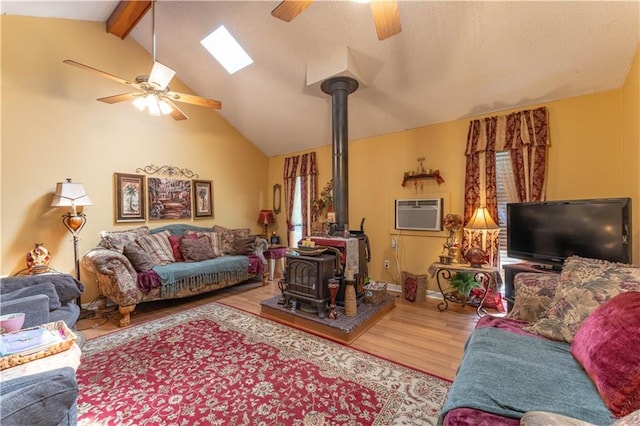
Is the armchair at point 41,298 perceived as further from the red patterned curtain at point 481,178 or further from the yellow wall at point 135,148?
the red patterned curtain at point 481,178

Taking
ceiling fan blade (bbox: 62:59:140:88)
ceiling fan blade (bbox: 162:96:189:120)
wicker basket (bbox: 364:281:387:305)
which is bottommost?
wicker basket (bbox: 364:281:387:305)

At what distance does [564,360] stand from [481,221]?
1934 millimetres

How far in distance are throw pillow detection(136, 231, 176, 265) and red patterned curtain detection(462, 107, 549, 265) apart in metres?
3.98

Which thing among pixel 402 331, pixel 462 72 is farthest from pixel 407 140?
pixel 402 331

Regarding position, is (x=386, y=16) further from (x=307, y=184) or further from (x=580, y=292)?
(x=307, y=184)

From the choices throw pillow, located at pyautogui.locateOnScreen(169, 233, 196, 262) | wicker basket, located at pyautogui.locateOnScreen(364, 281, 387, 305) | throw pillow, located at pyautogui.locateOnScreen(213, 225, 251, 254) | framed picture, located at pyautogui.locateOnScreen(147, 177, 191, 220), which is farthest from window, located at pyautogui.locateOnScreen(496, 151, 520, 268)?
framed picture, located at pyautogui.locateOnScreen(147, 177, 191, 220)

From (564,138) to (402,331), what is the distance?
2.73 metres

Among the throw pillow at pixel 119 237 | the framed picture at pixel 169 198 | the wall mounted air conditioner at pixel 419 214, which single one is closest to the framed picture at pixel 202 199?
the framed picture at pixel 169 198

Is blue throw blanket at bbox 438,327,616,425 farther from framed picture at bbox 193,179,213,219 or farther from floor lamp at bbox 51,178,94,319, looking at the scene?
framed picture at bbox 193,179,213,219

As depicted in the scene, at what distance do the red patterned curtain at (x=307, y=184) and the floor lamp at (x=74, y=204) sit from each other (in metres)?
3.07

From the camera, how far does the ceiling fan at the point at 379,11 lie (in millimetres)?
1698

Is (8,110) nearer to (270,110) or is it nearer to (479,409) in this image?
(270,110)

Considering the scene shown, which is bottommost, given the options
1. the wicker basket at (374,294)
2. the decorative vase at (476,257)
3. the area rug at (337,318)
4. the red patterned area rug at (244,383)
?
the red patterned area rug at (244,383)

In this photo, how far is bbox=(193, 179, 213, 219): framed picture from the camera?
14.8 feet
